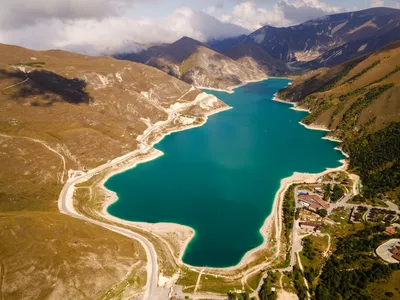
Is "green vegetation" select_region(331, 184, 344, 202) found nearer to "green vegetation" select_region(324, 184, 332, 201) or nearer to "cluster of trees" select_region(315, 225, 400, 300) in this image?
"green vegetation" select_region(324, 184, 332, 201)

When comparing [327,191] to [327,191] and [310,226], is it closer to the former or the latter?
[327,191]

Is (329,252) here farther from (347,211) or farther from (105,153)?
(105,153)

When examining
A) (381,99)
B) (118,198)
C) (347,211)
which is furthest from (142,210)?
(381,99)

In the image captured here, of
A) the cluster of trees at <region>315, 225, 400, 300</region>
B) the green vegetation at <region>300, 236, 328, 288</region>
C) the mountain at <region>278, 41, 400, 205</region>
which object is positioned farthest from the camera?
the mountain at <region>278, 41, 400, 205</region>

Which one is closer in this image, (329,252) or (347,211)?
(329,252)

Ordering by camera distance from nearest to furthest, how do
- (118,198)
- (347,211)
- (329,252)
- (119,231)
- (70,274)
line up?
(70,274), (329,252), (119,231), (347,211), (118,198)

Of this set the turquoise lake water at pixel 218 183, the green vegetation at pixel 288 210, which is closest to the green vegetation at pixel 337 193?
the green vegetation at pixel 288 210

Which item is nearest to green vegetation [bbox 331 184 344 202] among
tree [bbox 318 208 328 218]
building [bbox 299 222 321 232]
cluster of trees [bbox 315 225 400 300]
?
tree [bbox 318 208 328 218]

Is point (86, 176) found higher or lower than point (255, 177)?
lower
